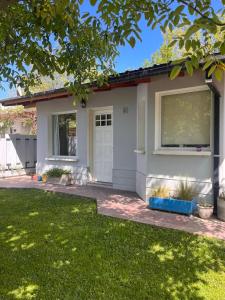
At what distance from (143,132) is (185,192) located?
2.49 metres

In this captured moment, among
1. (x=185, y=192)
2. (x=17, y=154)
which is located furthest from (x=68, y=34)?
(x=17, y=154)

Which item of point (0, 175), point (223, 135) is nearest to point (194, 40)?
point (223, 135)

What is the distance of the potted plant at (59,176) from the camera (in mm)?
10141

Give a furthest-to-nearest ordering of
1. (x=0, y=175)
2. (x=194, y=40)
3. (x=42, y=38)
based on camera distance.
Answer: (x=0, y=175) → (x=42, y=38) → (x=194, y=40)

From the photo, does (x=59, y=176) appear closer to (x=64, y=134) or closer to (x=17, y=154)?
(x=64, y=134)

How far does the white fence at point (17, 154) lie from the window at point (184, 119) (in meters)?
7.96

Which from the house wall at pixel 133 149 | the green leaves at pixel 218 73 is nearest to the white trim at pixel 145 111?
the house wall at pixel 133 149

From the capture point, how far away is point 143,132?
8.12 meters

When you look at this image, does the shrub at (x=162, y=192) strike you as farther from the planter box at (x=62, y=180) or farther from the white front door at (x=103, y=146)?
the planter box at (x=62, y=180)

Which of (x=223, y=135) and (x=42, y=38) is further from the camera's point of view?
(x=223, y=135)

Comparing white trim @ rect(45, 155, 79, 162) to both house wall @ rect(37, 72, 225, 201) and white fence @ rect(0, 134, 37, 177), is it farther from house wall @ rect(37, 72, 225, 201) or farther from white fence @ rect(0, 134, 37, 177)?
white fence @ rect(0, 134, 37, 177)

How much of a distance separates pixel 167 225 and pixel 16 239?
2984 mm

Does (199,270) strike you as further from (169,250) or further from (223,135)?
(223,135)

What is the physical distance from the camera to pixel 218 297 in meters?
3.05
